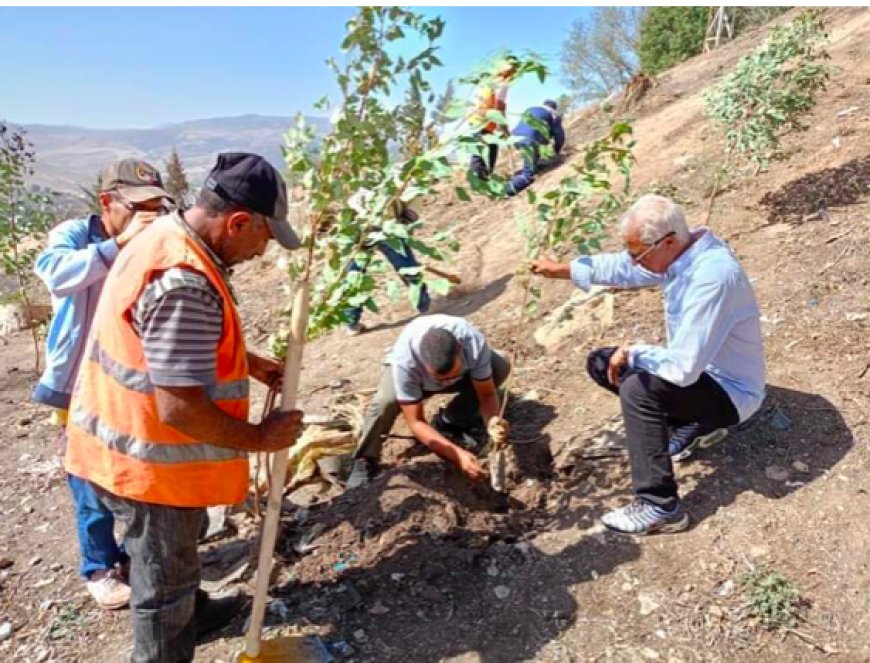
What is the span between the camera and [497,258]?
23.6 ft

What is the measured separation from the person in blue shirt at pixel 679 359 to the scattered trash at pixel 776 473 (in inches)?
11.3

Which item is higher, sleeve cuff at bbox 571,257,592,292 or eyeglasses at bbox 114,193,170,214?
eyeglasses at bbox 114,193,170,214

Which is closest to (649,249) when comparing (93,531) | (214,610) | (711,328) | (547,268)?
(711,328)

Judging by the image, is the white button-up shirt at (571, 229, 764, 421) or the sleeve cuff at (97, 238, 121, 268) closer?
the sleeve cuff at (97, 238, 121, 268)

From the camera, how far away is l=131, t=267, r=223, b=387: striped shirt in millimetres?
1709

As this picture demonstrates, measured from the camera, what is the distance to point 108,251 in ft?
8.02

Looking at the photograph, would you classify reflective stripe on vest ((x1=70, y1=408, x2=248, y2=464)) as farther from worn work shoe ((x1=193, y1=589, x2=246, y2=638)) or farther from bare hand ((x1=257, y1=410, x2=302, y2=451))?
worn work shoe ((x1=193, y1=589, x2=246, y2=638))

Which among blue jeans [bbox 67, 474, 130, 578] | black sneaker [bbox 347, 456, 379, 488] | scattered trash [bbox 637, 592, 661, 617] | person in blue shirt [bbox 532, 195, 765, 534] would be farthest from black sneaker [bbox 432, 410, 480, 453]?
blue jeans [bbox 67, 474, 130, 578]

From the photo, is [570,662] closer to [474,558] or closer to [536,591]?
[536,591]

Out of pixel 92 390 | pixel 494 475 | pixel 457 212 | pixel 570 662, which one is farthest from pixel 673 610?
pixel 457 212

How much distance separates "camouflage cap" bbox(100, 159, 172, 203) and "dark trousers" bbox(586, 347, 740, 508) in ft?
6.84

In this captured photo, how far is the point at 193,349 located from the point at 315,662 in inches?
51.3

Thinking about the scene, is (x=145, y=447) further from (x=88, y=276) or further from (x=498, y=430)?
(x=498, y=430)

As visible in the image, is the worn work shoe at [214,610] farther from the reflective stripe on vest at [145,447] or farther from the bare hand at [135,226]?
the bare hand at [135,226]
